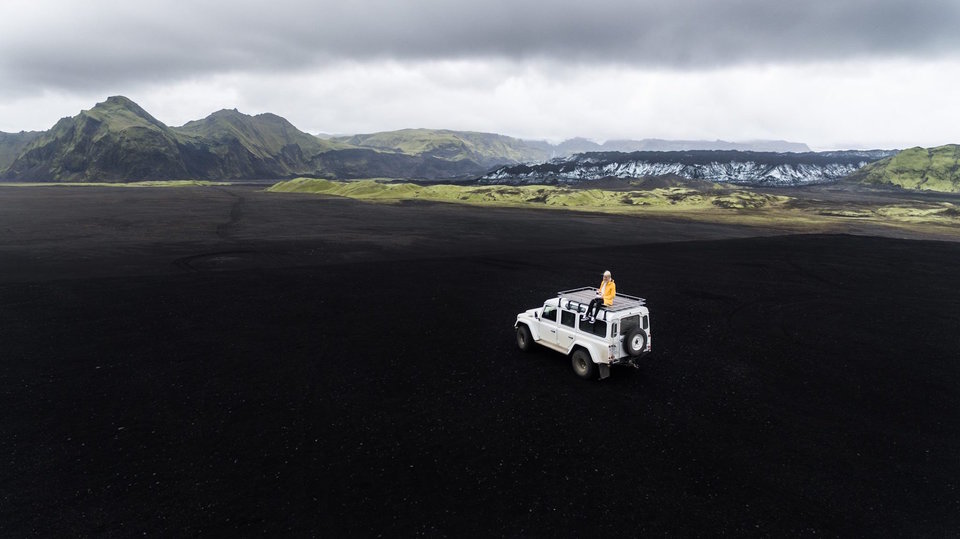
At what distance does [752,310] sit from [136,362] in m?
22.9

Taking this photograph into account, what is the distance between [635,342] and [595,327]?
3.66 feet

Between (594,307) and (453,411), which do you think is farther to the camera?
(594,307)

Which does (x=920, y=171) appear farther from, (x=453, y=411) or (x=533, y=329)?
(x=453, y=411)

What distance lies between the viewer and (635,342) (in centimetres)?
1284

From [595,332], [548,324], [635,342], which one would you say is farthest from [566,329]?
[635,342]

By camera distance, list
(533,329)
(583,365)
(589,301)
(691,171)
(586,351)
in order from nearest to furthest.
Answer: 1. (586,351)
2. (583,365)
3. (589,301)
4. (533,329)
5. (691,171)

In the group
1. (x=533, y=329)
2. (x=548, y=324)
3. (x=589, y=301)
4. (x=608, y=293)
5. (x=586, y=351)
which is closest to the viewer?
(x=608, y=293)

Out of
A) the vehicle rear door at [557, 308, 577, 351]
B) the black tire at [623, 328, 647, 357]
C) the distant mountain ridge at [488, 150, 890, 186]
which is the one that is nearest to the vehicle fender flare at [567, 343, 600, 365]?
the vehicle rear door at [557, 308, 577, 351]

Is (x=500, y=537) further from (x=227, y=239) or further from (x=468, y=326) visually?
(x=227, y=239)

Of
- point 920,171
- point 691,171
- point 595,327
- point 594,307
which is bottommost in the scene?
point 595,327

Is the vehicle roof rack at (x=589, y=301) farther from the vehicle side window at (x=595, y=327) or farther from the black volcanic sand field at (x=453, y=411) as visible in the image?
the black volcanic sand field at (x=453, y=411)

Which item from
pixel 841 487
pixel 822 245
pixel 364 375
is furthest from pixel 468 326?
pixel 822 245

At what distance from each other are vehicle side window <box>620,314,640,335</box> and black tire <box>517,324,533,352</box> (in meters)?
3.30

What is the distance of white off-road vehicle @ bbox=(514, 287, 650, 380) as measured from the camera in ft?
41.9
